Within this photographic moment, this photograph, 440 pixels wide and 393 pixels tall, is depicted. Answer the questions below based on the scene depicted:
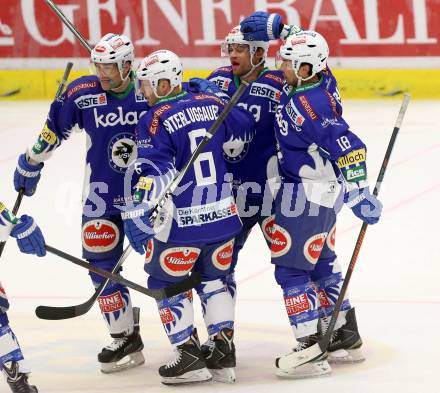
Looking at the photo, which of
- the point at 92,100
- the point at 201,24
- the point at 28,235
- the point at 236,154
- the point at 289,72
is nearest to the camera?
the point at 28,235

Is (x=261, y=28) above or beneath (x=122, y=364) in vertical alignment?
above

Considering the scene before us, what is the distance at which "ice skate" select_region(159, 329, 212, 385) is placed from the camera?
501 centimetres

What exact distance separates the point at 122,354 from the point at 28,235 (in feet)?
3.09

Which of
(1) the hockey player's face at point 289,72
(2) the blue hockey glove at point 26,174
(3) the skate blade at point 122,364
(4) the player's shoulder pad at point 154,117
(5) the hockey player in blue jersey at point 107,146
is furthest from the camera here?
(2) the blue hockey glove at point 26,174

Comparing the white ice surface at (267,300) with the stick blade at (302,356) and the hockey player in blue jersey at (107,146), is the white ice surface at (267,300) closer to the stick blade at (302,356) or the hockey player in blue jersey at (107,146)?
the stick blade at (302,356)

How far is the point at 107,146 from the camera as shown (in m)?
5.19

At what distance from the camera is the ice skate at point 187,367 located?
5012 mm

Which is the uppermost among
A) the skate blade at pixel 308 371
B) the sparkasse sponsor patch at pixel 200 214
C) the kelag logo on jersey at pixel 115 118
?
the kelag logo on jersey at pixel 115 118

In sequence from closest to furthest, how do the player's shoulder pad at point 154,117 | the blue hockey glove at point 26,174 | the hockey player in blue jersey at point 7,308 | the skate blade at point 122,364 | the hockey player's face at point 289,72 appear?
1. the hockey player in blue jersey at point 7,308
2. the player's shoulder pad at point 154,117
3. the hockey player's face at point 289,72
4. the skate blade at point 122,364
5. the blue hockey glove at point 26,174

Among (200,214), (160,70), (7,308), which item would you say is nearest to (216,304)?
(200,214)

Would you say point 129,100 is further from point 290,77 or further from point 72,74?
point 72,74

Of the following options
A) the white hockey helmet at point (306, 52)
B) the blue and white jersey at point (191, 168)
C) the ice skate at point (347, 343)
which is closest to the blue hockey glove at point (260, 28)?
the white hockey helmet at point (306, 52)

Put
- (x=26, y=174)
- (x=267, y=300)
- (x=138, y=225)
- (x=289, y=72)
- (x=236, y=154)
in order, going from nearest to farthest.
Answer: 1. (x=138, y=225)
2. (x=289, y=72)
3. (x=236, y=154)
4. (x=26, y=174)
5. (x=267, y=300)

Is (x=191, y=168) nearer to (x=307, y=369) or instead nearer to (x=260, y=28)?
(x=260, y=28)
